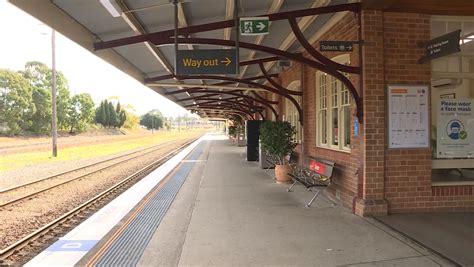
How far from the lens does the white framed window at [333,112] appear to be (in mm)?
8617

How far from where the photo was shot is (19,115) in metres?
54.4

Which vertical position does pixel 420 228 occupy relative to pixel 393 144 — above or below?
below

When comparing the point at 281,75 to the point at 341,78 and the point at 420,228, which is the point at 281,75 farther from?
the point at 420,228

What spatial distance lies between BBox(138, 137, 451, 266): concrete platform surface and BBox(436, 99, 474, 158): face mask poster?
76.5 inches

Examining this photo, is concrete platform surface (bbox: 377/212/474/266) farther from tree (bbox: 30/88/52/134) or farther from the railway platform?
tree (bbox: 30/88/52/134)

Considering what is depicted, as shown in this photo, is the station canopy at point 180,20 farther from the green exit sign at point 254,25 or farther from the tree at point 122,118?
the tree at point 122,118

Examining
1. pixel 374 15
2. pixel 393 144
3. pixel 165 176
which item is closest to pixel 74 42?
pixel 374 15

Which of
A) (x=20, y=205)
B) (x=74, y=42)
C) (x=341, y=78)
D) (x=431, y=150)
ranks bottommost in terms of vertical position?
(x=20, y=205)

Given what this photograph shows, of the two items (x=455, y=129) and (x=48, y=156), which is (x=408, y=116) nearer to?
(x=455, y=129)

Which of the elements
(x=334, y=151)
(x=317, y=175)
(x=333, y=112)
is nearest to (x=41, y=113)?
(x=317, y=175)

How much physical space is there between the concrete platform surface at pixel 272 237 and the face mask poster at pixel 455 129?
194 centimetres

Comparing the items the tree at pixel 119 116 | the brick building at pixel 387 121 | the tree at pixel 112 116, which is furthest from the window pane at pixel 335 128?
the tree at pixel 119 116

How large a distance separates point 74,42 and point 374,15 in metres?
4.96

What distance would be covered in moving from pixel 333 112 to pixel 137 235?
5161 millimetres
